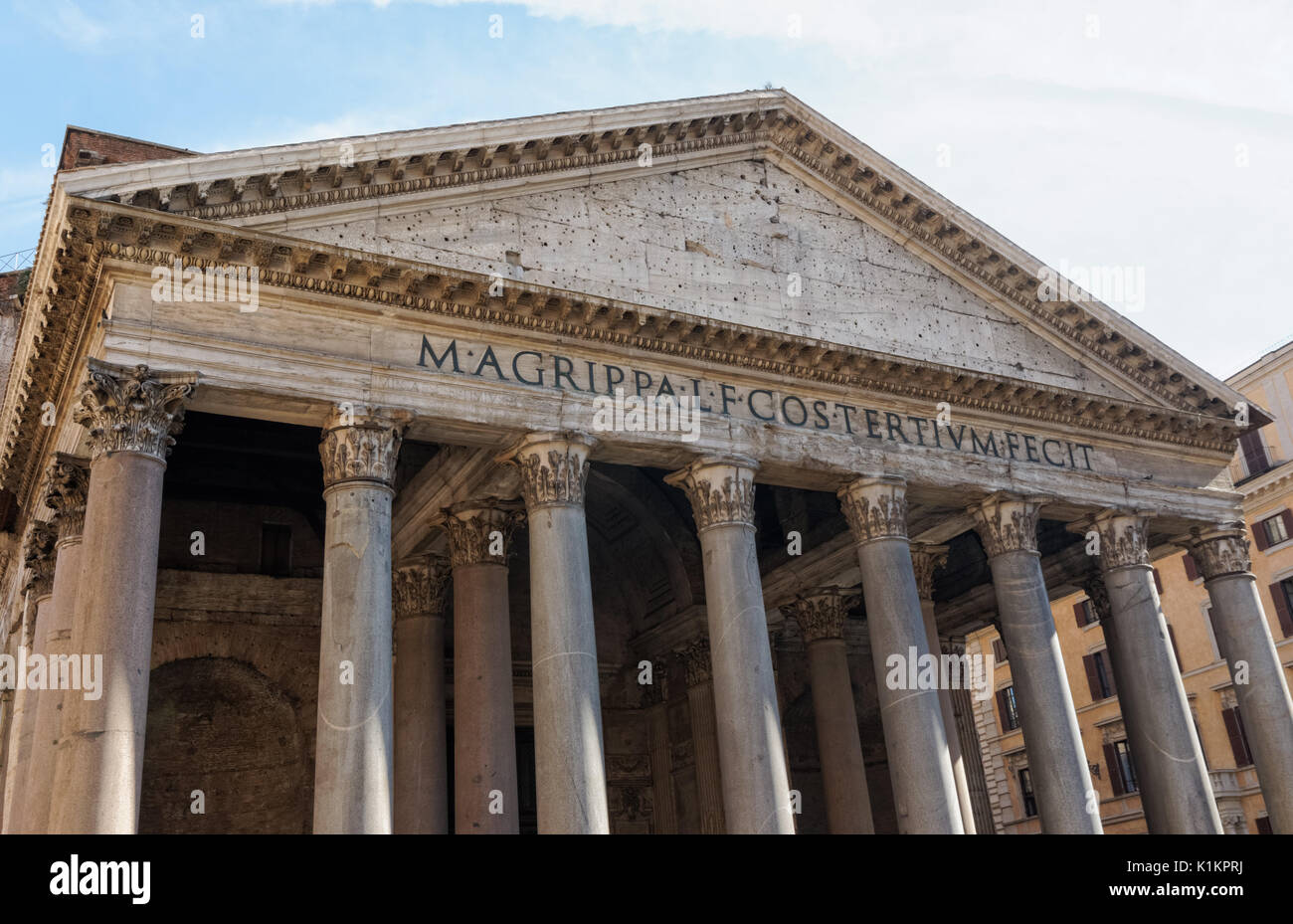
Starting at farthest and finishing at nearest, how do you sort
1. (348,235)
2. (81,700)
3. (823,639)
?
1. (823,639)
2. (348,235)
3. (81,700)

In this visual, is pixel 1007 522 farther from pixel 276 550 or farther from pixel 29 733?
pixel 29 733

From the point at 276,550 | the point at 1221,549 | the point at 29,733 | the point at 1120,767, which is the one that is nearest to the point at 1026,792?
the point at 1120,767

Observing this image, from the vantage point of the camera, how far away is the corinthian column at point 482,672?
39.6ft

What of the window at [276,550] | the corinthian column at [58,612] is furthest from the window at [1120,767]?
the corinthian column at [58,612]

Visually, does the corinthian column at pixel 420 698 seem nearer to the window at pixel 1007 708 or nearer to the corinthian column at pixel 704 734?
the corinthian column at pixel 704 734

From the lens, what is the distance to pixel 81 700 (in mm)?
8875

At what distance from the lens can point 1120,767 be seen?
1137 inches

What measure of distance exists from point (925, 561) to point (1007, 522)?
7.27ft

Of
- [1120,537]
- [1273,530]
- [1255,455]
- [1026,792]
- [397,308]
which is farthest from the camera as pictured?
[1026,792]

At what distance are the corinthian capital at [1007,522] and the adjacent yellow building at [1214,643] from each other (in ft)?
37.3

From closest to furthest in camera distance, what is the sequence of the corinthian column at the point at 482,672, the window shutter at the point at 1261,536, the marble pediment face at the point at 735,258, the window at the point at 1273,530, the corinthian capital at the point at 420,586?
the corinthian column at the point at 482,672
the marble pediment face at the point at 735,258
the corinthian capital at the point at 420,586
the window at the point at 1273,530
the window shutter at the point at 1261,536
